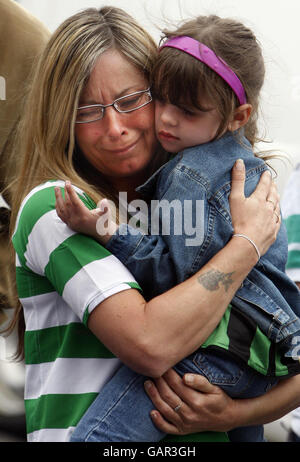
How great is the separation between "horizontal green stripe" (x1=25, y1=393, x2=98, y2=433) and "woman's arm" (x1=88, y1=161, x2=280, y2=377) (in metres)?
0.16

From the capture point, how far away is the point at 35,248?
50.1 inches

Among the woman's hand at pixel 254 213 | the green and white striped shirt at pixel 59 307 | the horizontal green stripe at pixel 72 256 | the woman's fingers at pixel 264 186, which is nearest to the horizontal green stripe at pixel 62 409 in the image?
the green and white striped shirt at pixel 59 307

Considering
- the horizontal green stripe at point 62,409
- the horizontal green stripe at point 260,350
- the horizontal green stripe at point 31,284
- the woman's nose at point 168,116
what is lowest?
the horizontal green stripe at point 62,409

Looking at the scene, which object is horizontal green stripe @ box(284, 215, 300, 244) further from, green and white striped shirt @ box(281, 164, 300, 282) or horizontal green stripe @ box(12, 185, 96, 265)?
horizontal green stripe @ box(12, 185, 96, 265)

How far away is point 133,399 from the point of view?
1.28 metres

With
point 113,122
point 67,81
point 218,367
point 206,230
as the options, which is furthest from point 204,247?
point 67,81

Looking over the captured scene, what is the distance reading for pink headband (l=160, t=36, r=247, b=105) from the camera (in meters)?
1.35

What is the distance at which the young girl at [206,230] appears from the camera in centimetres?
126

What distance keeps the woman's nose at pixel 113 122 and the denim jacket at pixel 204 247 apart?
0.14 meters

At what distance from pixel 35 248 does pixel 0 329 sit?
66 centimetres

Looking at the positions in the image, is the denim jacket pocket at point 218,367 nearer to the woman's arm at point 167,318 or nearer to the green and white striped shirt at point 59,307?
the woman's arm at point 167,318

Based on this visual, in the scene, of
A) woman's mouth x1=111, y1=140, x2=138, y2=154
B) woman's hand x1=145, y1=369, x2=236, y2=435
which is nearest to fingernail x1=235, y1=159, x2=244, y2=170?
woman's mouth x1=111, y1=140, x2=138, y2=154
